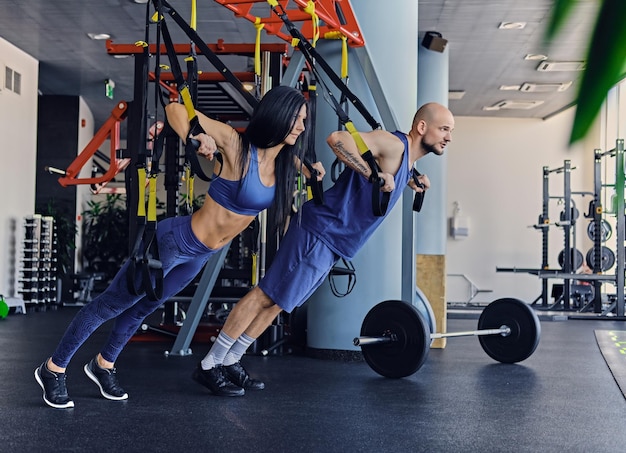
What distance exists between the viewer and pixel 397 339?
3842mm

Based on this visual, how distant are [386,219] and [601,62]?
14.7ft

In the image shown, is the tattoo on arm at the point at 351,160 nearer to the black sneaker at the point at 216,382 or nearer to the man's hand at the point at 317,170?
the man's hand at the point at 317,170

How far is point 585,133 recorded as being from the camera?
339mm

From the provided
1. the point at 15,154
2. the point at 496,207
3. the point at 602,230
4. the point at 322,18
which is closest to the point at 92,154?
the point at 15,154

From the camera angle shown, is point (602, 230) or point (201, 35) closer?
point (201, 35)

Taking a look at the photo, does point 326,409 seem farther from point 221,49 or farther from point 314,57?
point 221,49

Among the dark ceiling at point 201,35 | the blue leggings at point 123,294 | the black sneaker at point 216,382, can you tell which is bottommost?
the black sneaker at point 216,382

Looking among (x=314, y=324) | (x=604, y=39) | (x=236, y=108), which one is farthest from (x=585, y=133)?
(x=236, y=108)

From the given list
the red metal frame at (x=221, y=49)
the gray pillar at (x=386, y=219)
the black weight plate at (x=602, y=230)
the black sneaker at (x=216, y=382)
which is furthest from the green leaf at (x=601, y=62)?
the black weight plate at (x=602, y=230)

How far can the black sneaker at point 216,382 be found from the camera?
3221mm

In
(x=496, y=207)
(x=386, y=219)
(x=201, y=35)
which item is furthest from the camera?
(x=496, y=207)

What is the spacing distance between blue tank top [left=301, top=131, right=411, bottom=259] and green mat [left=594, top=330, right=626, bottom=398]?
1.47 meters

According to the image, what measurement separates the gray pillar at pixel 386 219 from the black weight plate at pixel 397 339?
31.7 inches

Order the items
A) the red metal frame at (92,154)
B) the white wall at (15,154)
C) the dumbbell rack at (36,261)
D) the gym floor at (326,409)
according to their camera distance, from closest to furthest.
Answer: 1. the gym floor at (326,409)
2. the red metal frame at (92,154)
3. the white wall at (15,154)
4. the dumbbell rack at (36,261)
